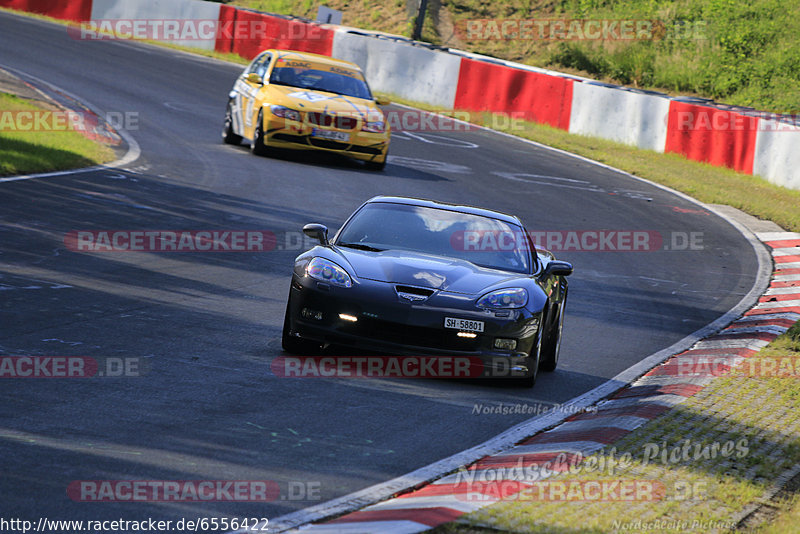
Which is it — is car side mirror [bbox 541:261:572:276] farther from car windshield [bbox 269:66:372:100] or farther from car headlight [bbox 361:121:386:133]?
car windshield [bbox 269:66:372:100]

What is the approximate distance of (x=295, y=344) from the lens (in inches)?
325

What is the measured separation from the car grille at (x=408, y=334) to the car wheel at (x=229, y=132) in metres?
13.2

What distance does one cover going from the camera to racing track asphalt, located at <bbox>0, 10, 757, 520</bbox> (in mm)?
5664

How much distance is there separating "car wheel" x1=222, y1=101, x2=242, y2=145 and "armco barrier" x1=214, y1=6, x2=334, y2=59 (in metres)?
14.0

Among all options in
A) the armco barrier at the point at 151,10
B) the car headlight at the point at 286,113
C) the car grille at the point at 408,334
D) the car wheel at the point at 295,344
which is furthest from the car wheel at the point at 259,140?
the armco barrier at the point at 151,10

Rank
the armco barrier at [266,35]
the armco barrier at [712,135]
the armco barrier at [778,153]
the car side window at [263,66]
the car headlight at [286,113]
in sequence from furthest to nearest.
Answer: the armco barrier at [266,35], the armco barrier at [712,135], the armco barrier at [778,153], the car side window at [263,66], the car headlight at [286,113]

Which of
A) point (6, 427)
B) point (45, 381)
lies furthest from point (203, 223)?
point (6, 427)

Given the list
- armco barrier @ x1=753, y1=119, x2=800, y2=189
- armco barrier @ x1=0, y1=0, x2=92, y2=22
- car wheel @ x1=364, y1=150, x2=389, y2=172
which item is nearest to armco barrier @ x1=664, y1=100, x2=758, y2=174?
armco barrier @ x1=753, y1=119, x2=800, y2=189

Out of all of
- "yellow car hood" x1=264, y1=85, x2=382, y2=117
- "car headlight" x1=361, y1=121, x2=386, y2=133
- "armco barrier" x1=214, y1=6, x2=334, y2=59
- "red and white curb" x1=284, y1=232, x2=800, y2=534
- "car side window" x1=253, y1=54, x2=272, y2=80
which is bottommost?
"red and white curb" x1=284, y1=232, x2=800, y2=534

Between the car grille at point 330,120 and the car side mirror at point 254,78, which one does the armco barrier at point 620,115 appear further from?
the car side mirror at point 254,78

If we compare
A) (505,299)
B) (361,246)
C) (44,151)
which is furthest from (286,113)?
(505,299)

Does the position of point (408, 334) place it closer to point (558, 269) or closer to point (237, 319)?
point (558, 269)

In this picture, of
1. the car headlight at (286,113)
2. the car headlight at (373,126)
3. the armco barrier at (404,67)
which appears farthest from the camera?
the armco barrier at (404,67)

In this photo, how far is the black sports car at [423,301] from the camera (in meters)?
7.95
